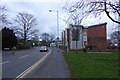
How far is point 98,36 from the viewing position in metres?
103

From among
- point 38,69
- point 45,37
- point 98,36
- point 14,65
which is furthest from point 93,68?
point 45,37

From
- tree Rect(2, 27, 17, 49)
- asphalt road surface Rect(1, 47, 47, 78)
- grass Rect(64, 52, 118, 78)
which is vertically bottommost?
asphalt road surface Rect(1, 47, 47, 78)

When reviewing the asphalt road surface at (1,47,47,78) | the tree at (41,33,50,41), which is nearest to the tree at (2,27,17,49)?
the asphalt road surface at (1,47,47,78)

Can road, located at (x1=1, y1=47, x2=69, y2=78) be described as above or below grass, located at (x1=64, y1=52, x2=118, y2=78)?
below

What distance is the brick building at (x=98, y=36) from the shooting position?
10188 centimetres

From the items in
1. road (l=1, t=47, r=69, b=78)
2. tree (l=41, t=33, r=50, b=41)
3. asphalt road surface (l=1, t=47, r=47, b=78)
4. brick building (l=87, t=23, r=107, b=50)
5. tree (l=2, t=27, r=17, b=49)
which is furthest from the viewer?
tree (l=41, t=33, r=50, b=41)

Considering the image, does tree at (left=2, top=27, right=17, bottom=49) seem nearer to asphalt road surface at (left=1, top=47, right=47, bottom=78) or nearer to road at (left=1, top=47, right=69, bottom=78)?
asphalt road surface at (left=1, top=47, right=47, bottom=78)

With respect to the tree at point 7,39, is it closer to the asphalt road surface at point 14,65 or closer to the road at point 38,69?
the asphalt road surface at point 14,65

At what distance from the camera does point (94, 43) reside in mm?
104875

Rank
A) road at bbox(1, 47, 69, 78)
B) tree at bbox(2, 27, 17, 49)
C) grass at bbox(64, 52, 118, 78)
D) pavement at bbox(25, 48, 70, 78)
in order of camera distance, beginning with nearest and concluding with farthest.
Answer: grass at bbox(64, 52, 118, 78), pavement at bbox(25, 48, 70, 78), road at bbox(1, 47, 69, 78), tree at bbox(2, 27, 17, 49)

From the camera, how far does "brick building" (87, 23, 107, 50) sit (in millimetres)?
101875

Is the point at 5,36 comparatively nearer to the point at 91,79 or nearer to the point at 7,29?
the point at 7,29

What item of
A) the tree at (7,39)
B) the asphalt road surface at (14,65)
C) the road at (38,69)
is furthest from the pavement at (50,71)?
the tree at (7,39)

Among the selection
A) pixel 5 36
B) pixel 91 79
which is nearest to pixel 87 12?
pixel 91 79
